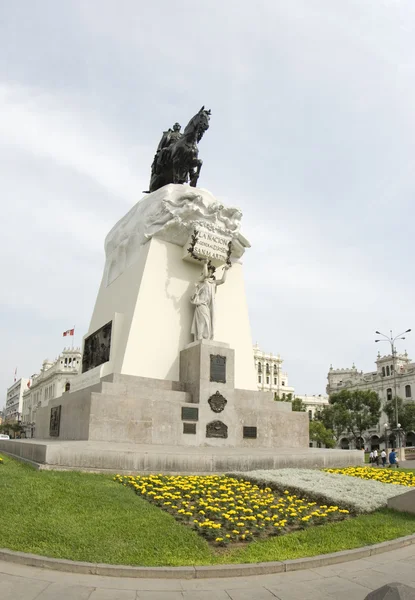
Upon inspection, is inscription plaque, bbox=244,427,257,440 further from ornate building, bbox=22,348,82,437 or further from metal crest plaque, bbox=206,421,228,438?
ornate building, bbox=22,348,82,437

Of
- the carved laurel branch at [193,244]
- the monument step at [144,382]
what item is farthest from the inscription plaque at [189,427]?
the carved laurel branch at [193,244]

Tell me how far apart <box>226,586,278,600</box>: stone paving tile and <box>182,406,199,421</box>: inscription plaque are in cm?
966

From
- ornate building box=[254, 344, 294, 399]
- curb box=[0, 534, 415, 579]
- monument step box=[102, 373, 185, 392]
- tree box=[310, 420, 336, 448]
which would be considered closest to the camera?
curb box=[0, 534, 415, 579]

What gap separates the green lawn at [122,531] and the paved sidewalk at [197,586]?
33cm

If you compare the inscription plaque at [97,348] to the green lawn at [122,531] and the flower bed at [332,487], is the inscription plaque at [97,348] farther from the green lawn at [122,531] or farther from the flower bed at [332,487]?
the green lawn at [122,531]

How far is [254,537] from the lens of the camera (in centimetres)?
666

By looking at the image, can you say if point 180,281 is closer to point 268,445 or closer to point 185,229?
point 185,229

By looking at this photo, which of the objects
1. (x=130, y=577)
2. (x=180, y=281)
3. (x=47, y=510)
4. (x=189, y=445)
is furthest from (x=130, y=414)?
(x=130, y=577)

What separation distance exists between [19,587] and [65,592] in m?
0.44

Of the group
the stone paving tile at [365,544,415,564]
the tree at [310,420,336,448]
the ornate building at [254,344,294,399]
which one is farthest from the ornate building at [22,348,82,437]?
the stone paving tile at [365,544,415,564]

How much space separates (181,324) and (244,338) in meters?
2.82

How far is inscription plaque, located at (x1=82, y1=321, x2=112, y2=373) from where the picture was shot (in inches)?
680

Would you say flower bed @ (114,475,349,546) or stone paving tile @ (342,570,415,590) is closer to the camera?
stone paving tile @ (342,570,415,590)

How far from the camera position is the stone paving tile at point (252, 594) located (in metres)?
4.79
